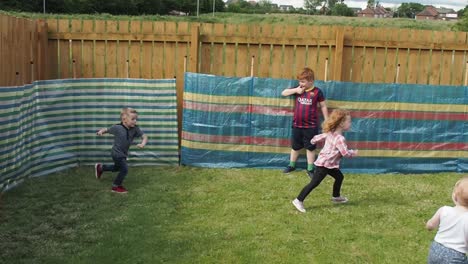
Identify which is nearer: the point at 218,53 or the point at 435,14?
the point at 218,53

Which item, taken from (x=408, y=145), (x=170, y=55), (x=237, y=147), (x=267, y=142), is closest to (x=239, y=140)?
(x=237, y=147)

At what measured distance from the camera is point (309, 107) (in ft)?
24.9

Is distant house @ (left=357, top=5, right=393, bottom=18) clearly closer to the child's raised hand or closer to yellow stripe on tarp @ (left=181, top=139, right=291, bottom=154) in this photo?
yellow stripe on tarp @ (left=181, top=139, right=291, bottom=154)

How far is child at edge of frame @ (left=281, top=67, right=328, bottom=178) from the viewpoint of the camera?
7535 millimetres

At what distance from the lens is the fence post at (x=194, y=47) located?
326 inches

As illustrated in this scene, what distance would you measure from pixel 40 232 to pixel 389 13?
14077 centimetres

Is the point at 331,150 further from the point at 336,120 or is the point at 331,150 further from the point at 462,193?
the point at 462,193

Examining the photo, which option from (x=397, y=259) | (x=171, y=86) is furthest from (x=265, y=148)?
(x=397, y=259)

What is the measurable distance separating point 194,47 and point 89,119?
2080 millimetres

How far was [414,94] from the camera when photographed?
810 cm

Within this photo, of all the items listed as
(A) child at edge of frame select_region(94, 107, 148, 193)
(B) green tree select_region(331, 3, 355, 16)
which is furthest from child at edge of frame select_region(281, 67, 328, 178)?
(B) green tree select_region(331, 3, 355, 16)

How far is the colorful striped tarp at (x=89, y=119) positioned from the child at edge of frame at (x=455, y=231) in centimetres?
525

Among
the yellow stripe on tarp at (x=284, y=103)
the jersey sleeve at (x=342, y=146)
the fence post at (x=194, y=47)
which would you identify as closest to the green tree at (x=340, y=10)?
the yellow stripe on tarp at (x=284, y=103)

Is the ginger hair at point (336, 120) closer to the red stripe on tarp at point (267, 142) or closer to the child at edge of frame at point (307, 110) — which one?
the child at edge of frame at point (307, 110)
